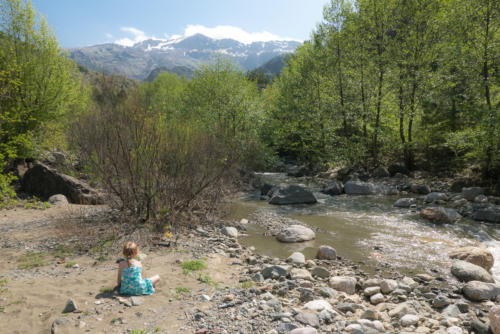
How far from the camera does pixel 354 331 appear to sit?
4480 millimetres

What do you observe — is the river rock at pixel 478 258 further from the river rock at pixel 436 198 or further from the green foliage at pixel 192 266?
the river rock at pixel 436 198

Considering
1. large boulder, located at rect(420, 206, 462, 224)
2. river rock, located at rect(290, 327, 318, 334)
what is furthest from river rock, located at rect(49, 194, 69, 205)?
large boulder, located at rect(420, 206, 462, 224)

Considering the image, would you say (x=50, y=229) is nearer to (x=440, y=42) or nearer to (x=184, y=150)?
(x=184, y=150)

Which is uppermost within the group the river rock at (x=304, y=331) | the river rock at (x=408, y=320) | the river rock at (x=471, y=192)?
the river rock at (x=471, y=192)

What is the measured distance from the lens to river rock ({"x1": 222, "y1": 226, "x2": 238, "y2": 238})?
9.91m

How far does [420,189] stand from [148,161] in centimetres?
1513

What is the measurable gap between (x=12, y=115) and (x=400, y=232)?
19.4 metres

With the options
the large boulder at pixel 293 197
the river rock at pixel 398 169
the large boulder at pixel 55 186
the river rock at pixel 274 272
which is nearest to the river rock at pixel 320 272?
the river rock at pixel 274 272

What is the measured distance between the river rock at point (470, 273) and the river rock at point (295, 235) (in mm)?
4096

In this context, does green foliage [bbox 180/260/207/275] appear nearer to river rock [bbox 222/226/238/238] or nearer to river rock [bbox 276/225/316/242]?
river rock [bbox 222/226/238/238]

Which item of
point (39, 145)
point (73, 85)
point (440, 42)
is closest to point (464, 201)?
point (440, 42)

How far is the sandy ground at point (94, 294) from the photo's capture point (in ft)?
14.8

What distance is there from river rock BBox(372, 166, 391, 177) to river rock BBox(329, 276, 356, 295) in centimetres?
1612

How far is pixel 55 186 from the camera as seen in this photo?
13.9m
